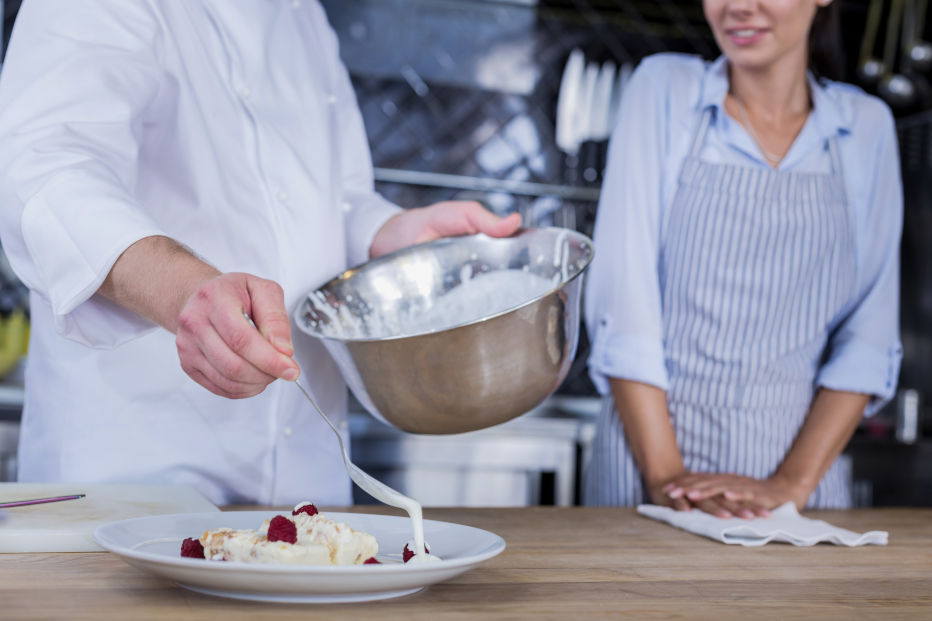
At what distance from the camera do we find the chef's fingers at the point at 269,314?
62 centimetres

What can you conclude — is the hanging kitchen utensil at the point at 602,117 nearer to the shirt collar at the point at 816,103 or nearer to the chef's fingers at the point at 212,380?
the shirt collar at the point at 816,103

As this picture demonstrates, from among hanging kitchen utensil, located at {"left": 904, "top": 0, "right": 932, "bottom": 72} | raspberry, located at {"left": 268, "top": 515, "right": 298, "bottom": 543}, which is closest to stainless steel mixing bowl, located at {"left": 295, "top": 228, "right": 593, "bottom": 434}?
raspberry, located at {"left": 268, "top": 515, "right": 298, "bottom": 543}

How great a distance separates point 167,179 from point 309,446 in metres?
0.34

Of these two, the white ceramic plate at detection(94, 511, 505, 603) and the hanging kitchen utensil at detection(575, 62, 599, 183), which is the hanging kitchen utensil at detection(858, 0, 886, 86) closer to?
the hanging kitchen utensil at detection(575, 62, 599, 183)

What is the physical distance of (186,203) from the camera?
104 cm

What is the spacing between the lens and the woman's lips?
127 centimetres

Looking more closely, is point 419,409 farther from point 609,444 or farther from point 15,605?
point 609,444

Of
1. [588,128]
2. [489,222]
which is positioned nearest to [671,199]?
[489,222]

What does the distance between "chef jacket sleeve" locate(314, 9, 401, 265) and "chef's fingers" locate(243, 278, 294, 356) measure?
0.58m

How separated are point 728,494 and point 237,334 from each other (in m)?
0.68

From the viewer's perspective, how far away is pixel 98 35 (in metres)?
0.92

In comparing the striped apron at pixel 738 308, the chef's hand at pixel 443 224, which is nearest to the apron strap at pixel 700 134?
the striped apron at pixel 738 308

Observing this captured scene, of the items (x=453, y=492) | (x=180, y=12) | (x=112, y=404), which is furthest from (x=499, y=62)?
(x=112, y=404)

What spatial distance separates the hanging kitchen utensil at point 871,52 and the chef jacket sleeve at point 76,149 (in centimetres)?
214
